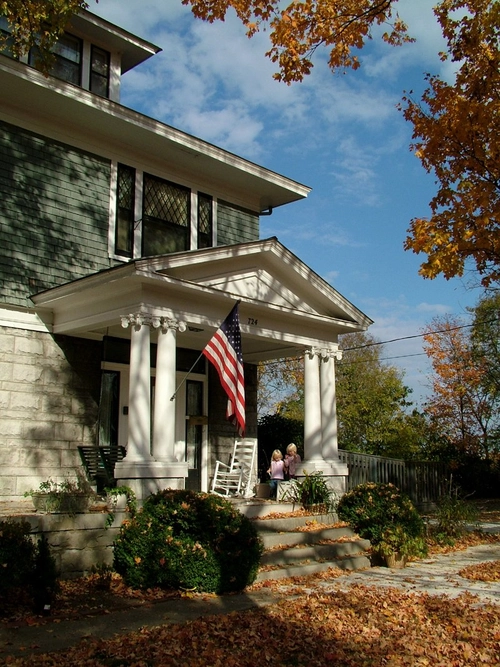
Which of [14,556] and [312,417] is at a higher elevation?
[312,417]

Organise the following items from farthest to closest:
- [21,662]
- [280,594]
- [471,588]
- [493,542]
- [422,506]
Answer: [422,506] → [493,542] → [471,588] → [280,594] → [21,662]

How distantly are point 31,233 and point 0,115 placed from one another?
6.67 ft

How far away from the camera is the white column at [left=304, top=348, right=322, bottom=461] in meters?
12.9

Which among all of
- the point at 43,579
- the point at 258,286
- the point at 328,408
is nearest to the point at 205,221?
the point at 258,286

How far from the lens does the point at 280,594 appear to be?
7664mm

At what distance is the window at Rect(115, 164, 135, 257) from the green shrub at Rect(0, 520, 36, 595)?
678cm

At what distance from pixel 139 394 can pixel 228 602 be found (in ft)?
12.3

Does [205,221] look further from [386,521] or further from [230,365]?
[386,521]

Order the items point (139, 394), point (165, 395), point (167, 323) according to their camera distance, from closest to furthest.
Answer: point (139, 394)
point (165, 395)
point (167, 323)

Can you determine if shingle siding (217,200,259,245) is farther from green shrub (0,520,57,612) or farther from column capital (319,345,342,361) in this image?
green shrub (0,520,57,612)

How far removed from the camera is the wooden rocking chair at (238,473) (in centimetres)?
1310

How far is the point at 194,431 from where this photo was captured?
13.8 m

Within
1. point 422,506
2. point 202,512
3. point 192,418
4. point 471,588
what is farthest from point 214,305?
point 422,506

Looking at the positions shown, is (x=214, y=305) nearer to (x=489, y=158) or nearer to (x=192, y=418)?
(x=192, y=418)
